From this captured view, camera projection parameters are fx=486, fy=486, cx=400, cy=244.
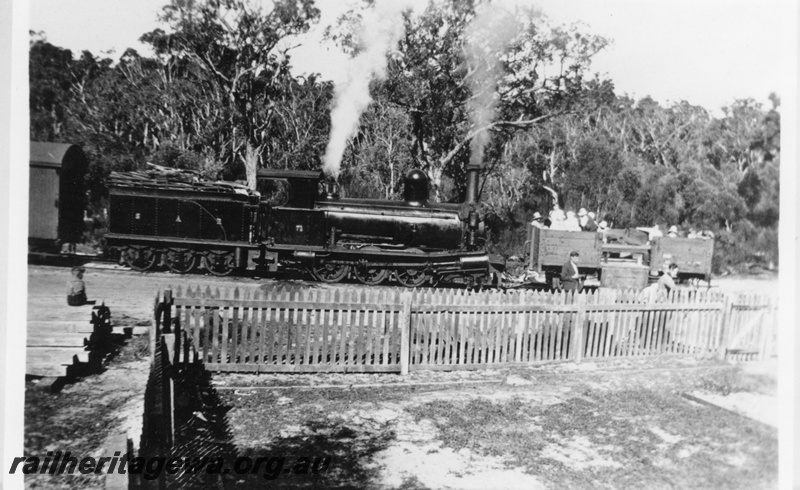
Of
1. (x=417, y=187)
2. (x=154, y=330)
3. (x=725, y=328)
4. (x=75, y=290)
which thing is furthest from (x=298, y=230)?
(x=725, y=328)

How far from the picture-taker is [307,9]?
514 cm

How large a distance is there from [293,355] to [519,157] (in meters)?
9.39

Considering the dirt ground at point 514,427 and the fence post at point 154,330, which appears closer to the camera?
the dirt ground at point 514,427

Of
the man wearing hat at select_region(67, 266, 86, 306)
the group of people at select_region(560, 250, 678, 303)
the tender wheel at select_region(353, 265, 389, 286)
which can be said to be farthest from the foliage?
the tender wheel at select_region(353, 265, 389, 286)

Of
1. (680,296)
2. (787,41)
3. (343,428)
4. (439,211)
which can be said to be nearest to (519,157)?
(439,211)

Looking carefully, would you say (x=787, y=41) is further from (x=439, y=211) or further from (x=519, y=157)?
(x=519, y=157)

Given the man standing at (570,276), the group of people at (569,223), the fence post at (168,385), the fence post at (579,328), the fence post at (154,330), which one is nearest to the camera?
the fence post at (168,385)

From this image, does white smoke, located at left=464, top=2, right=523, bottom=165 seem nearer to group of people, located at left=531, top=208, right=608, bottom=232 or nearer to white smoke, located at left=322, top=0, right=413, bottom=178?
white smoke, located at left=322, top=0, right=413, bottom=178

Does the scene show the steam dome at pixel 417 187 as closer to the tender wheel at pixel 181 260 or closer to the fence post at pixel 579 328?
the tender wheel at pixel 181 260

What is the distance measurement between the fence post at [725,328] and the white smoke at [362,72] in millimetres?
5516

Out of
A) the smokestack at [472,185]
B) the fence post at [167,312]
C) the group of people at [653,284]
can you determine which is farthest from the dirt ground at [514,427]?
the smokestack at [472,185]

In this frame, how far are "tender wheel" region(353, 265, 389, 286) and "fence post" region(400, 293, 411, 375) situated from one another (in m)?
3.84

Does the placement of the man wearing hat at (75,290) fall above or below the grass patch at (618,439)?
above

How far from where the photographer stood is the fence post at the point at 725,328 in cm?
628
